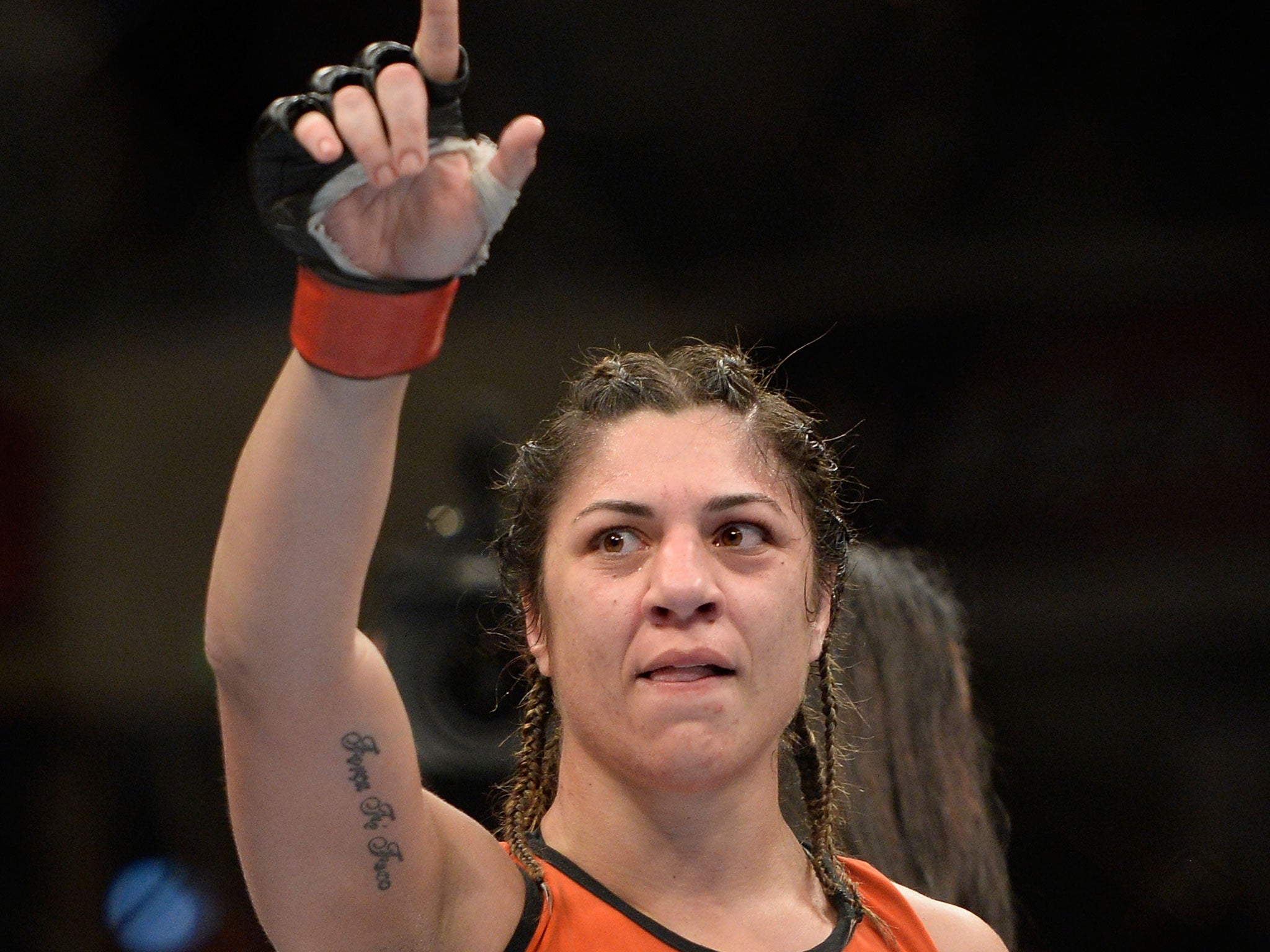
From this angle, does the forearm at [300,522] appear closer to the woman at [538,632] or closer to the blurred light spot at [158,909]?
the woman at [538,632]

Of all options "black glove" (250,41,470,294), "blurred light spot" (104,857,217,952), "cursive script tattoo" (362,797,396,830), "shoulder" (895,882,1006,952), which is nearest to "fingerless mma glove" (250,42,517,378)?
"black glove" (250,41,470,294)

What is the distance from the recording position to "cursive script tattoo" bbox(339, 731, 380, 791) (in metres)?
0.99

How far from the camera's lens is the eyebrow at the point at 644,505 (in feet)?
4.21

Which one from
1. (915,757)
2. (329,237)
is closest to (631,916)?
(329,237)

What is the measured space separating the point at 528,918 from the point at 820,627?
0.44m

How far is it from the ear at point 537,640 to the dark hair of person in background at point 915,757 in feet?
2.76

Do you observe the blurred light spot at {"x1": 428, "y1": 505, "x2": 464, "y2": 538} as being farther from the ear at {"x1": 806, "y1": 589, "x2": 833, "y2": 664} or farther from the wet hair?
→ the ear at {"x1": 806, "y1": 589, "x2": 833, "y2": 664}

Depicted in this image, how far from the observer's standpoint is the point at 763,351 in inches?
102

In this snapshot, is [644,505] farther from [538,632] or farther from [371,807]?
[371,807]

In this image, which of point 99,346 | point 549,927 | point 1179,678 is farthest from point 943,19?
point 549,927

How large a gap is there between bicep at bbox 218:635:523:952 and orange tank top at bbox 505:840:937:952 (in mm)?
111

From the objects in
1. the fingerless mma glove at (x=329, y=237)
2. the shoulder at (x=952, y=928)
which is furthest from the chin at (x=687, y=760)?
the fingerless mma glove at (x=329, y=237)

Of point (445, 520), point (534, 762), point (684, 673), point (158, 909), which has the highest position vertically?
point (445, 520)

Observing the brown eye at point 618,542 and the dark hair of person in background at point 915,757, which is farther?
the dark hair of person in background at point 915,757
